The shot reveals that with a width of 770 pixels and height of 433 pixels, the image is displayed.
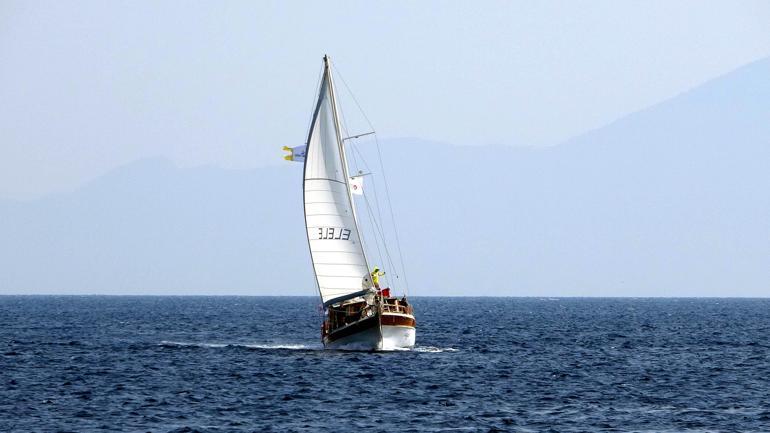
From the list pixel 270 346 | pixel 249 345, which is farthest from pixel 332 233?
pixel 249 345

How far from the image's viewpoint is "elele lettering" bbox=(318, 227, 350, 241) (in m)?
66.2

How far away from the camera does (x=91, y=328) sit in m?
111

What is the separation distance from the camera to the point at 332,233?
2606 inches

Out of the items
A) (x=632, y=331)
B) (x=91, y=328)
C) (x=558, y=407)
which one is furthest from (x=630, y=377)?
(x=91, y=328)

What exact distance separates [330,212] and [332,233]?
1192 millimetres

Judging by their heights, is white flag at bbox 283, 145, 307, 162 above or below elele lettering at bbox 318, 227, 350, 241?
above

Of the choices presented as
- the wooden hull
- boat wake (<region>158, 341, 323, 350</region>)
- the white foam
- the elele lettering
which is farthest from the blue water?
the elele lettering

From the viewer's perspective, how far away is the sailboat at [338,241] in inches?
2581

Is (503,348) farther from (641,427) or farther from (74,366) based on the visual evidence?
(641,427)

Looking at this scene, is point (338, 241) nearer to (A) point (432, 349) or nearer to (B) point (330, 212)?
(B) point (330, 212)

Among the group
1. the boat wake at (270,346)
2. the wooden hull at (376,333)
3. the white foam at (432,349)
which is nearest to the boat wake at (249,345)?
the boat wake at (270,346)

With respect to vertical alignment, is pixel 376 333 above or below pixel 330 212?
below

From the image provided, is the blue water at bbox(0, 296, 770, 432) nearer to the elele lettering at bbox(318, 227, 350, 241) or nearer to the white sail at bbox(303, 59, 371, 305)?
the white sail at bbox(303, 59, 371, 305)

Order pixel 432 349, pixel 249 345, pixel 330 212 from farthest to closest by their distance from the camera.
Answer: pixel 249 345 < pixel 432 349 < pixel 330 212
